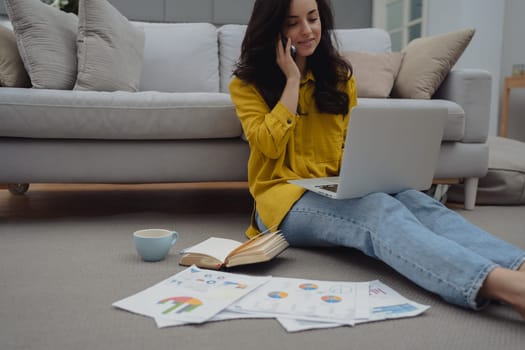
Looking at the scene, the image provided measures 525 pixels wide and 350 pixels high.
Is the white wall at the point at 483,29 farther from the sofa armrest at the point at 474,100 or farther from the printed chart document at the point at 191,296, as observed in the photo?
the printed chart document at the point at 191,296

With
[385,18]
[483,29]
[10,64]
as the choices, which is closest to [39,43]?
[10,64]

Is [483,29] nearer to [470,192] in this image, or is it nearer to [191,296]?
[470,192]

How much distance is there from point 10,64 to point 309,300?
1731mm

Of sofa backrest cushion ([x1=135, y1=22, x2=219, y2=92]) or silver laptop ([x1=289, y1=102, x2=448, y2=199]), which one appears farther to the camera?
sofa backrest cushion ([x1=135, y1=22, x2=219, y2=92])

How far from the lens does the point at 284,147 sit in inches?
62.6

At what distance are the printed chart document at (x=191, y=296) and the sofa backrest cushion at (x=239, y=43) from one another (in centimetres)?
165

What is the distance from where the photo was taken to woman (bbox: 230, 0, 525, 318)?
1227mm

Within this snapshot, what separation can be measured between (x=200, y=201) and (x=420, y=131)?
1413mm

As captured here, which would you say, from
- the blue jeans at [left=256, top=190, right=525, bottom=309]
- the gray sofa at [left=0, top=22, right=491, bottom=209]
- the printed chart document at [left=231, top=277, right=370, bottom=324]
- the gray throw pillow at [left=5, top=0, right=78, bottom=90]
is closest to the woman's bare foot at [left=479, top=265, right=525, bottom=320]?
the blue jeans at [left=256, top=190, right=525, bottom=309]

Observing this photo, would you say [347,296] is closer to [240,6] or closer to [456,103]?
[456,103]

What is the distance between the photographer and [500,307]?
3.91 ft

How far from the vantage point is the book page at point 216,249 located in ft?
4.67

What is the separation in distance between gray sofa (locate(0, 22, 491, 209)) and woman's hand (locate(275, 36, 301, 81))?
50 centimetres

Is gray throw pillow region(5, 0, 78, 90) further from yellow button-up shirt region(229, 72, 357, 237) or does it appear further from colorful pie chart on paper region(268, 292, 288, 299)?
colorful pie chart on paper region(268, 292, 288, 299)
